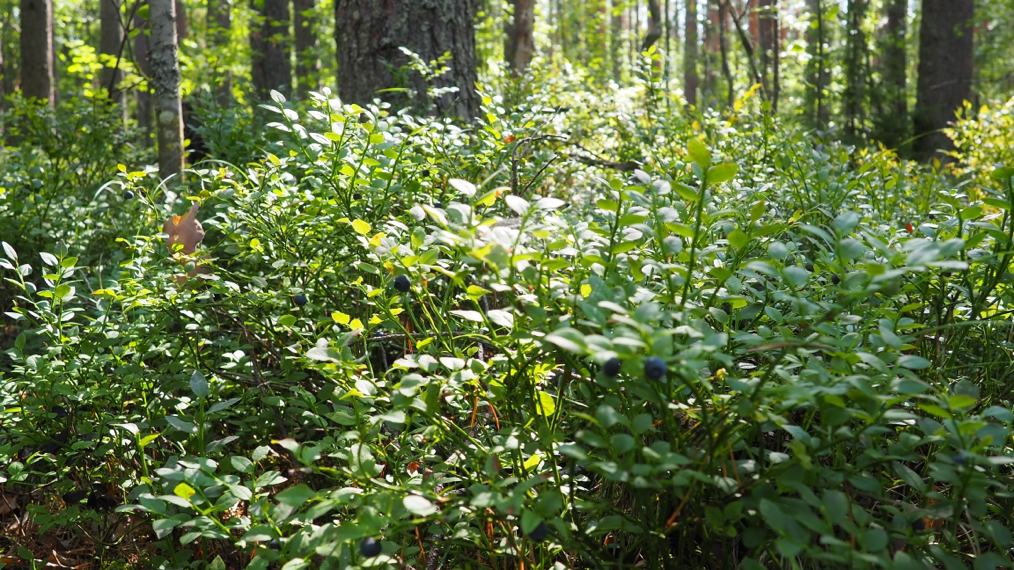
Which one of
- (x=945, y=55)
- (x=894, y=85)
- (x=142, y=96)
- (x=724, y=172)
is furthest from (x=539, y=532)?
(x=894, y=85)

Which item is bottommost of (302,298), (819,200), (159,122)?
(302,298)

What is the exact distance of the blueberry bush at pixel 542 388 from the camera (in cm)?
98

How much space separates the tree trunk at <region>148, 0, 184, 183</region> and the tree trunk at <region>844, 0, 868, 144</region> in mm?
9238

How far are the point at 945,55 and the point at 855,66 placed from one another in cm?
113

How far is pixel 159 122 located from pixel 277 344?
1.96m

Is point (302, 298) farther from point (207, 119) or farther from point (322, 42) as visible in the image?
point (322, 42)

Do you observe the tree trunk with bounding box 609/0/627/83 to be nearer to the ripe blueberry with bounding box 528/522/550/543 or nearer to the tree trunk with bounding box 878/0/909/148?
the tree trunk with bounding box 878/0/909/148

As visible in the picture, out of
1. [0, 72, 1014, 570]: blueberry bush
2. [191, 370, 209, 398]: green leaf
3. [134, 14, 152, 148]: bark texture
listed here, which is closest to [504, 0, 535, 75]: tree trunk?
[134, 14, 152, 148]: bark texture

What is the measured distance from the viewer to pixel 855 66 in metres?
10.3

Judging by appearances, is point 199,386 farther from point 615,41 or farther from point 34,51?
point 615,41

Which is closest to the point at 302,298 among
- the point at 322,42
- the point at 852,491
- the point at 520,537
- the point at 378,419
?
the point at 378,419

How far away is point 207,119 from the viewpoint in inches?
142

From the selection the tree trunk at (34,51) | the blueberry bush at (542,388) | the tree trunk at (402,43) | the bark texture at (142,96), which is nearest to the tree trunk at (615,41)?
the bark texture at (142,96)

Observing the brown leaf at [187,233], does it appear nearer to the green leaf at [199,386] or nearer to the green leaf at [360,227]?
the green leaf at [199,386]
